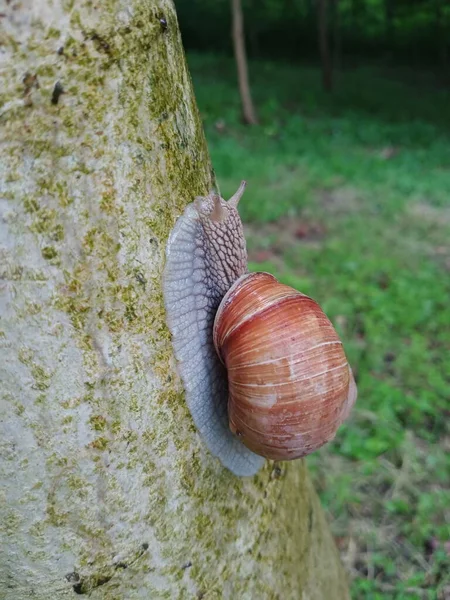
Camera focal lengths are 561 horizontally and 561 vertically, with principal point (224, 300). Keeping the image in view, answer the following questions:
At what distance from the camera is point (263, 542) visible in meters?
1.10

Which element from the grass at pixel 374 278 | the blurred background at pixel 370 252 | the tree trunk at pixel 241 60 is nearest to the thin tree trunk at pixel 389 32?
the blurred background at pixel 370 252

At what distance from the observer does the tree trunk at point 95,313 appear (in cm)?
70

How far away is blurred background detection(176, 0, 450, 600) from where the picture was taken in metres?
2.56

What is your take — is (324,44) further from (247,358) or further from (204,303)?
(247,358)

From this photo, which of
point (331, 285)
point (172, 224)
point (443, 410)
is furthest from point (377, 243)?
point (172, 224)

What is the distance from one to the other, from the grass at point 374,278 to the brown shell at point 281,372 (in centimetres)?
170

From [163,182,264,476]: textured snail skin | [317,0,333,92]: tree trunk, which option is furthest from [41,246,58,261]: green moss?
[317,0,333,92]: tree trunk

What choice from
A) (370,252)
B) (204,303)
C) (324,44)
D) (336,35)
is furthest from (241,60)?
(204,303)

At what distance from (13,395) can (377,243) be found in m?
4.52

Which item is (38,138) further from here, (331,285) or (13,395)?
(331,285)

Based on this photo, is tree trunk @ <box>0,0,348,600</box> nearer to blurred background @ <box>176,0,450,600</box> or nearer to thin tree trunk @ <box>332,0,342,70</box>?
blurred background @ <box>176,0,450,600</box>

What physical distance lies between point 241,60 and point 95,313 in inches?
364

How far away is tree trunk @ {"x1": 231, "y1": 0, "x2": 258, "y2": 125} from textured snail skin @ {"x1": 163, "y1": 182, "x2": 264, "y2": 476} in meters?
8.73

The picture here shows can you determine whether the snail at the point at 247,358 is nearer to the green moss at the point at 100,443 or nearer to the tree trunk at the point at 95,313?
the tree trunk at the point at 95,313
